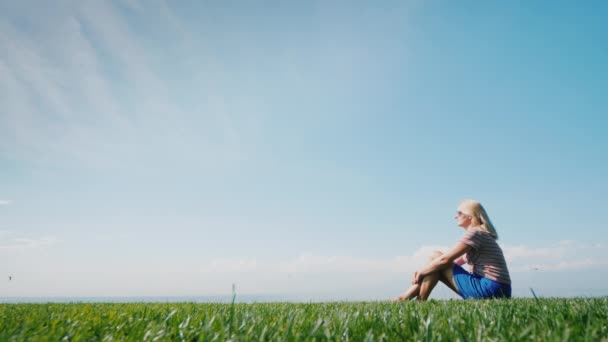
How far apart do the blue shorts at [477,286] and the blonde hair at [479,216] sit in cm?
85

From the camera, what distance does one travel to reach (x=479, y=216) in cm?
662

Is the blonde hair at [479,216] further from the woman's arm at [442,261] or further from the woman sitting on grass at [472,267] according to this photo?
the woman's arm at [442,261]

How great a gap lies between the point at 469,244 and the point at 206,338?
17.4 feet

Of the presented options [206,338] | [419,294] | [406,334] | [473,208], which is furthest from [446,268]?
[206,338]

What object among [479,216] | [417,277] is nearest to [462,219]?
[479,216]

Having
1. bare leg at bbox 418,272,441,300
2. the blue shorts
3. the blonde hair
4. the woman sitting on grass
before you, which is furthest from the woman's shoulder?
bare leg at bbox 418,272,441,300

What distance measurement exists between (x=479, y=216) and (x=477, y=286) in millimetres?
1237

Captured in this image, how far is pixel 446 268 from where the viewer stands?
6.59 m

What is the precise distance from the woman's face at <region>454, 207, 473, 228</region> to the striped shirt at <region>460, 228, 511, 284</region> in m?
0.66

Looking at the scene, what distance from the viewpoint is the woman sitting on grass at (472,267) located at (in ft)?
19.9

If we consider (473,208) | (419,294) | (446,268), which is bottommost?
(419,294)

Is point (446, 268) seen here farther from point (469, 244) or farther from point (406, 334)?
point (406, 334)

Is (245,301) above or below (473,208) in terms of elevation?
below

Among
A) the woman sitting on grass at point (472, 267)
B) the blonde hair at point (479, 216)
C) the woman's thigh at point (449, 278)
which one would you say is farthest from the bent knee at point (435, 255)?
the blonde hair at point (479, 216)
